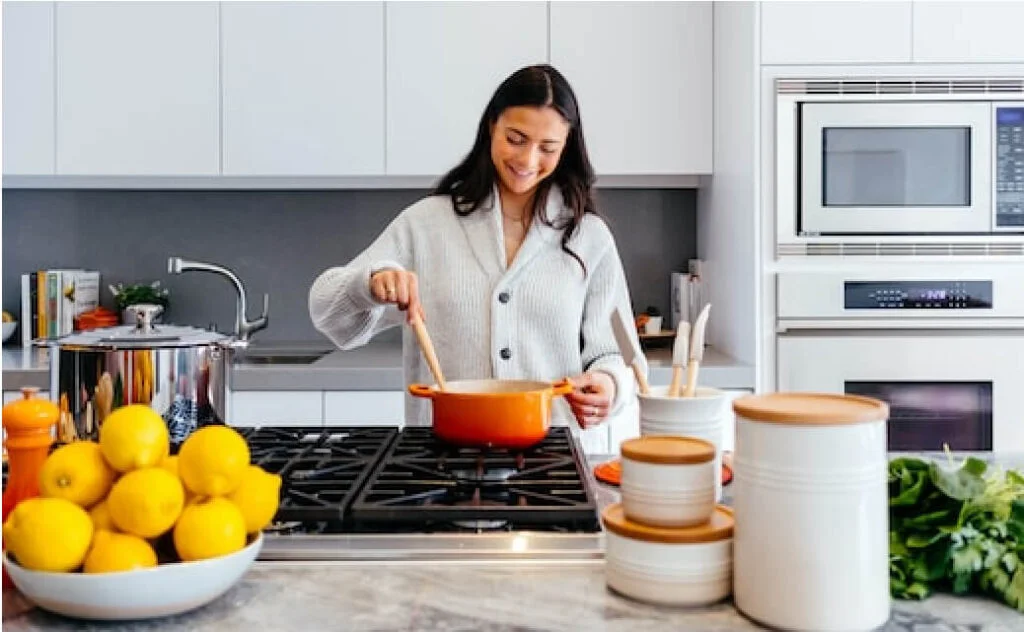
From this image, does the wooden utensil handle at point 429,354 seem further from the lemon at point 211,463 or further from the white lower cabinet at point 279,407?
the white lower cabinet at point 279,407

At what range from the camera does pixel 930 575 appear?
2.69ft

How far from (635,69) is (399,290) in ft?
5.26

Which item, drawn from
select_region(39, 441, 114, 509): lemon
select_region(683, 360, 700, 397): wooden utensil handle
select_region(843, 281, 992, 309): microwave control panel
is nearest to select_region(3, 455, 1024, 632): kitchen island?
select_region(39, 441, 114, 509): lemon

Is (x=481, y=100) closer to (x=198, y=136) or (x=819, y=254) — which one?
(x=198, y=136)

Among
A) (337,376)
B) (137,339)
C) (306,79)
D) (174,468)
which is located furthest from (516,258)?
(306,79)

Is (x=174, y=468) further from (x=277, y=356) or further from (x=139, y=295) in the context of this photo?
(x=139, y=295)

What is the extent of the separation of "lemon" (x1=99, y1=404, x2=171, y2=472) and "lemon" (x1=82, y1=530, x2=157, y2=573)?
6 cm

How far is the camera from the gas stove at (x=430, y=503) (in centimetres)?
92

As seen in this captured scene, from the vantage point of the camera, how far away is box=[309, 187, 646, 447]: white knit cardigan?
1.72 m

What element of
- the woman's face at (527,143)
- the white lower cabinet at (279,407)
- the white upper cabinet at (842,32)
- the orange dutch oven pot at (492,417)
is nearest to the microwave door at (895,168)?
the white upper cabinet at (842,32)

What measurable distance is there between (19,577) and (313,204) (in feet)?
7.96

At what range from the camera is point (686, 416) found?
3.32 ft

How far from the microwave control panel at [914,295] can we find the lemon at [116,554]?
1978mm

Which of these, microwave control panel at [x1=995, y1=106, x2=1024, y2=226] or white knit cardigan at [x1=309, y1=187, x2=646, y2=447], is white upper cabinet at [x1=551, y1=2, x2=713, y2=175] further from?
white knit cardigan at [x1=309, y1=187, x2=646, y2=447]
